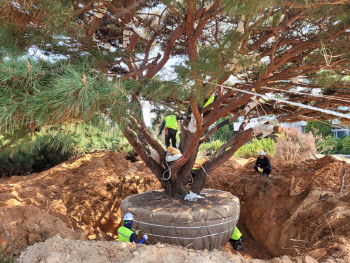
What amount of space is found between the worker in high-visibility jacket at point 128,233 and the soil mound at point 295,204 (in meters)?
1.73

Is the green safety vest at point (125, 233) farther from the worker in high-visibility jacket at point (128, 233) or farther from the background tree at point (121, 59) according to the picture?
the background tree at point (121, 59)

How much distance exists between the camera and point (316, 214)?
3.60 meters

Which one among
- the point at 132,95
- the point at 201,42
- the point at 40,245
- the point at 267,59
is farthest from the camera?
the point at 201,42

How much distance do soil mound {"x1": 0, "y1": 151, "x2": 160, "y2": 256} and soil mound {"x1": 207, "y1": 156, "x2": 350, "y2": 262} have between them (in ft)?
6.15

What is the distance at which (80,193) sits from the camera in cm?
477

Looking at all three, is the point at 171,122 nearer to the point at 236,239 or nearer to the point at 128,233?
the point at 236,239

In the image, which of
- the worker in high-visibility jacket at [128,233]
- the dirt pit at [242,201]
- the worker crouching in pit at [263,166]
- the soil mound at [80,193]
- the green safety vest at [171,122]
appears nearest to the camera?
the worker in high-visibility jacket at [128,233]

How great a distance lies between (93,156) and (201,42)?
11.4 feet

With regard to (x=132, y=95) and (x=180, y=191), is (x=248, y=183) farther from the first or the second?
(x=132, y=95)

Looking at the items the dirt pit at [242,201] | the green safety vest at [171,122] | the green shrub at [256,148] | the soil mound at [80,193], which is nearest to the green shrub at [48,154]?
the soil mound at [80,193]

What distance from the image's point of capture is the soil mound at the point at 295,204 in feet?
10.3

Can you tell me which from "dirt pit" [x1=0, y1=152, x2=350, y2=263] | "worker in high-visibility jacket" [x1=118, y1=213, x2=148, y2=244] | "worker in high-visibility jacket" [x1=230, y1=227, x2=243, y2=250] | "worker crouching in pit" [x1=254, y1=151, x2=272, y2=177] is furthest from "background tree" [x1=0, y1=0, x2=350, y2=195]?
"worker crouching in pit" [x1=254, y1=151, x2=272, y2=177]

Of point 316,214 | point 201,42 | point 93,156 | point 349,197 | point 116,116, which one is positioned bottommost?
point 316,214

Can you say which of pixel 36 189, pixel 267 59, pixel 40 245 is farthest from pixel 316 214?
pixel 36 189
